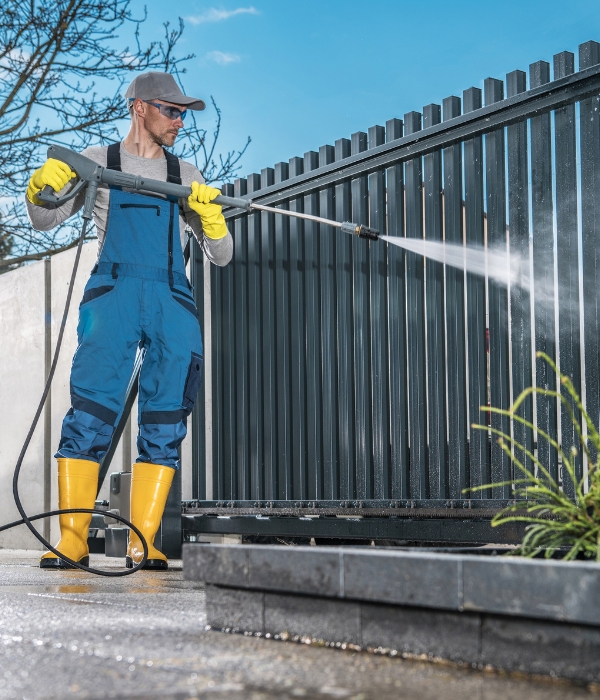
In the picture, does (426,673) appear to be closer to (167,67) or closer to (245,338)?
(245,338)

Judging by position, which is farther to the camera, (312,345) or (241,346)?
(241,346)

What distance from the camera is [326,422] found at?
17.0 feet

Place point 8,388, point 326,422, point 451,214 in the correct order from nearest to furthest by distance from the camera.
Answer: point 451,214, point 326,422, point 8,388

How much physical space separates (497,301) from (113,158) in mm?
1827

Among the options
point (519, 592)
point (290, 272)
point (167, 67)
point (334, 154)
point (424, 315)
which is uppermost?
point (167, 67)

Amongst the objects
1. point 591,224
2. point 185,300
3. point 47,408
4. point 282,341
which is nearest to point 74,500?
point 185,300

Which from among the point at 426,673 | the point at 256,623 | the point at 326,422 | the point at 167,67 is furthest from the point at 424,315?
the point at 167,67

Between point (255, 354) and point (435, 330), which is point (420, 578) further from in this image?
point (255, 354)

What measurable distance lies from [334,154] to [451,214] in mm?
940

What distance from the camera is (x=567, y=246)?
4.04 m

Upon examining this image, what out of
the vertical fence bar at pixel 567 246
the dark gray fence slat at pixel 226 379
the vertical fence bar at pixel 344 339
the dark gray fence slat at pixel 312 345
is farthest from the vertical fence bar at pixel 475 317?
the dark gray fence slat at pixel 226 379

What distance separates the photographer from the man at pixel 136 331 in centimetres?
427

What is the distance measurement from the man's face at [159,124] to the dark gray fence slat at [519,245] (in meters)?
1.50

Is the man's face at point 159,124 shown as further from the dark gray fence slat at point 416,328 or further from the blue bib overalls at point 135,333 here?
the dark gray fence slat at point 416,328
